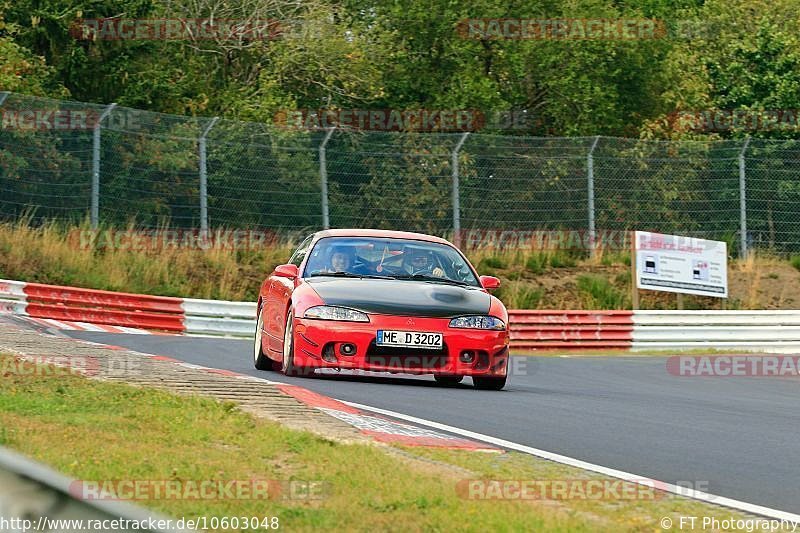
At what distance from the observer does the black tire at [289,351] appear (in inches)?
510

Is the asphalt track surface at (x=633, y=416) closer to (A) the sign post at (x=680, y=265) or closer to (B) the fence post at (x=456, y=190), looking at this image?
(B) the fence post at (x=456, y=190)

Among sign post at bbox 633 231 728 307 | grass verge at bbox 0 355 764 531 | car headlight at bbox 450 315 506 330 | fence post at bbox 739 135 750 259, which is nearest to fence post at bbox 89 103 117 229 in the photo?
sign post at bbox 633 231 728 307

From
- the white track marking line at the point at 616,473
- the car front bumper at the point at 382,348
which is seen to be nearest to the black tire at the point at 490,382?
the car front bumper at the point at 382,348

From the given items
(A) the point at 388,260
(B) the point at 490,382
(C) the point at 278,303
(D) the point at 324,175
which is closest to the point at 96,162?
(D) the point at 324,175

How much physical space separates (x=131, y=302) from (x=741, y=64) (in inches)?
764

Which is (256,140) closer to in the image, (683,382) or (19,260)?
(19,260)

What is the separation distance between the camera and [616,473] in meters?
7.90

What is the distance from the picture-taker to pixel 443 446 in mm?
8547

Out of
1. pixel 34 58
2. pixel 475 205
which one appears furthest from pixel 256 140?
pixel 34 58

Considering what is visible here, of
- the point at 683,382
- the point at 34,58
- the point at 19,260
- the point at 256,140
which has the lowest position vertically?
the point at 683,382

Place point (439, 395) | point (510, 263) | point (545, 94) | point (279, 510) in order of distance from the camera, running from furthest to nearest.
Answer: point (545, 94), point (510, 263), point (439, 395), point (279, 510)

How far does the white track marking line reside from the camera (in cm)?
699

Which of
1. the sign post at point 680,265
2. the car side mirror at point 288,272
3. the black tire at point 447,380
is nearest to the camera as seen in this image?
the car side mirror at point 288,272

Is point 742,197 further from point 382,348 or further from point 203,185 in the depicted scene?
point 382,348
